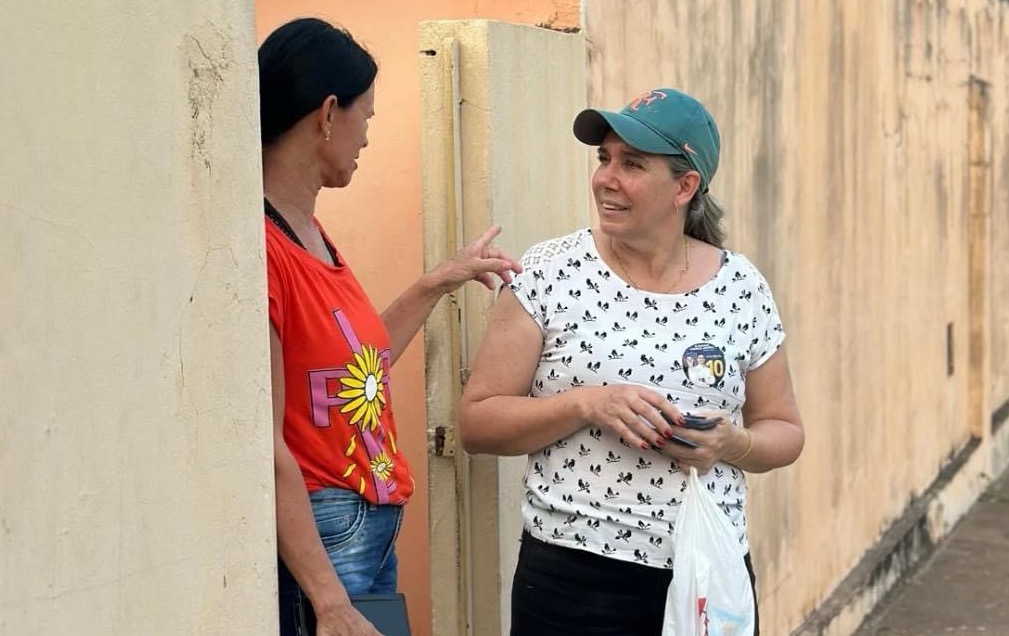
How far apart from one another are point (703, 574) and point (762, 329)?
21.8 inches

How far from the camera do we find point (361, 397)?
2.63m

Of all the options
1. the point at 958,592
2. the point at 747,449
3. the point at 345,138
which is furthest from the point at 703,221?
the point at 958,592

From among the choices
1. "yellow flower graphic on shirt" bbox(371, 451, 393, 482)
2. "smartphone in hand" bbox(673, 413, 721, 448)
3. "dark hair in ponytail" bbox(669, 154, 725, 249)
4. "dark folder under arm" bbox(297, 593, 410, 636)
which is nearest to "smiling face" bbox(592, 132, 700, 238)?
"dark hair in ponytail" bbox(669, 154, 725, 249)

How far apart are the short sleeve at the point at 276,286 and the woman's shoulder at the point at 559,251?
75 cm

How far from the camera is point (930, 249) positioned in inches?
339

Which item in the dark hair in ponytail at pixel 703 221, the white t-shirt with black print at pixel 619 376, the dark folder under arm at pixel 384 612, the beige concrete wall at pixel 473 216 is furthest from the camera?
the beige concrete wall at pixel 473 216

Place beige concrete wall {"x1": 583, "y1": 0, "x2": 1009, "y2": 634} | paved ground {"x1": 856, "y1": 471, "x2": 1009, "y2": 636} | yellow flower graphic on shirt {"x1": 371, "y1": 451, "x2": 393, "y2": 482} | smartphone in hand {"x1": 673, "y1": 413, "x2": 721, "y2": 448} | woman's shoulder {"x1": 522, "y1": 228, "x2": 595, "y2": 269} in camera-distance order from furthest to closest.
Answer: paved ground {"x1": 856, "y1": 471, "x2": 1009, "y2": 636} < beige concrete wall {"x1": 583, "y1": 0, "x2": 1009, "y2": 634} < woman's shoulder {"x1": 522, "y1": 228, "x2": 595, "y2": 269} < smartphone in hand {"x1": 673, "y1": 413, "x2": 721, "y2": 448} < yellow flower graphic on shirt {"x1": 371, "y1": 451, "x2": 393, "y2": 482}

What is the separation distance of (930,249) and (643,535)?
20.0 ft

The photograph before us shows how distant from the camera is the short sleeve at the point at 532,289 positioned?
10.1 ft

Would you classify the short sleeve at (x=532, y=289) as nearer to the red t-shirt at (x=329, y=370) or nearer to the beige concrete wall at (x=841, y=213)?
the red t-shirt at (x=329, y=370)

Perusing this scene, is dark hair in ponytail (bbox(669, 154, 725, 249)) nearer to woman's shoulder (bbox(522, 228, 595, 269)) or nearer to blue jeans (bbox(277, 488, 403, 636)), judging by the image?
woman's shoulder (bbox(522, 228, 595, 269))

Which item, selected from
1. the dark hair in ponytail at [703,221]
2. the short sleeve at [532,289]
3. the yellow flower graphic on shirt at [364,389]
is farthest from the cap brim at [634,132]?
the yellow flower graphic on shirt at [364,389]

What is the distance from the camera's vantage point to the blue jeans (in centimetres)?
254

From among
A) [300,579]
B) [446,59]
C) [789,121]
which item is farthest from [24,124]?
[789,121]
